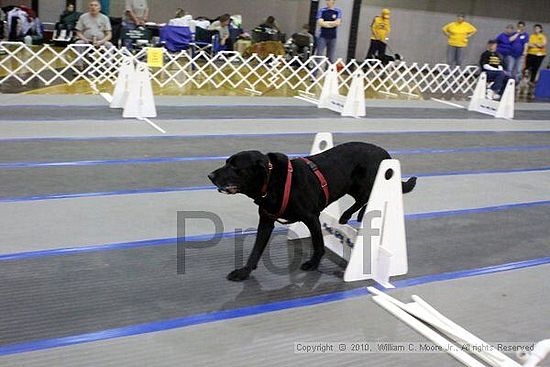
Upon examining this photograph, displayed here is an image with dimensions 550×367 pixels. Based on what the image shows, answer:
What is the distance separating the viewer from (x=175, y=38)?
511 inches

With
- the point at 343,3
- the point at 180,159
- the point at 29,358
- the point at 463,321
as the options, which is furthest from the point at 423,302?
the point at 343,3

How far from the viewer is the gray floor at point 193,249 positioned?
272cm

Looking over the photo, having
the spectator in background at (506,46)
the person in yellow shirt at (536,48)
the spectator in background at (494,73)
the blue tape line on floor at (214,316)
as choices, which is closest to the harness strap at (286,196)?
the blue tape line on floor at (214,316)

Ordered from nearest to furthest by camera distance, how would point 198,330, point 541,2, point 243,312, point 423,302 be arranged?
point 198,330 → point 243,312 → point 423,302 → point 541,2

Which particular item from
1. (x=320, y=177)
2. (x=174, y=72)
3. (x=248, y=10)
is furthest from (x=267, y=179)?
(x=248, y=10)

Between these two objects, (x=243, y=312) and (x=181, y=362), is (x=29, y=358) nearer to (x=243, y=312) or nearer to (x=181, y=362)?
(x=181, y=362)

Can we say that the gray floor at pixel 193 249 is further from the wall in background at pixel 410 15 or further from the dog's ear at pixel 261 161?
the wall in background at pixel 410 15

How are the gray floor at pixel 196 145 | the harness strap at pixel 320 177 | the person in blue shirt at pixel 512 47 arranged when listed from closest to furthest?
the harness strap at pixel 320 177 → the gray floor at pixel 196 145 → the person in blue shirt at pixel 512 47

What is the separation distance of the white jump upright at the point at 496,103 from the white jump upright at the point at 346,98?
3.03 metres

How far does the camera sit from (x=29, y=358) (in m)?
2.44

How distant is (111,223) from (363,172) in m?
1.79

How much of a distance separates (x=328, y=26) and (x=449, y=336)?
11.1 metres

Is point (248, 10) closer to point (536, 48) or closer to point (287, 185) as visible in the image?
point (536, 48)

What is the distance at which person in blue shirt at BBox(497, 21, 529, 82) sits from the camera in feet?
49.8
